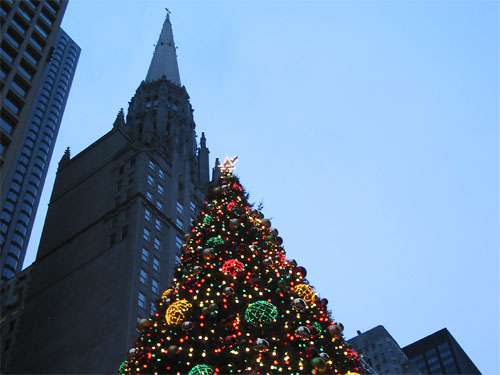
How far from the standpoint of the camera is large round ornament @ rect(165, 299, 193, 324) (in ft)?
66.1

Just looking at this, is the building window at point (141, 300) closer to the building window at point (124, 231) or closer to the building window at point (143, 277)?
the building window at point (143, 277)

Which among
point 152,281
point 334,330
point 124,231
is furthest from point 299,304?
point 124,231

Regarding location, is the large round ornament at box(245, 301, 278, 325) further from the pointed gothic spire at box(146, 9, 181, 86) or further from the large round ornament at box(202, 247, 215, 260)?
the pointed gothic spire at box(146, 9, 181, 86)

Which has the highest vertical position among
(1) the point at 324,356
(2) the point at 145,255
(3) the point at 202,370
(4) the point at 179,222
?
(4) the point at 179,222

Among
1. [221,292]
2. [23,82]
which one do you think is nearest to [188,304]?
[221,292]

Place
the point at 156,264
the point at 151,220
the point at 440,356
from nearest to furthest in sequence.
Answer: the point at 156,264
the point at 151,220
the point at 440,356

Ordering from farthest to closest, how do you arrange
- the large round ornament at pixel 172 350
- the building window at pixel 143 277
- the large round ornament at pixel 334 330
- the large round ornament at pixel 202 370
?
the building window at pixel 143 277 → the large round ornament at pixel 334 330 → the large round ornament at pixel 172 350 → the large round ornament at pixel 202 370

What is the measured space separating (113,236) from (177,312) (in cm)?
5063

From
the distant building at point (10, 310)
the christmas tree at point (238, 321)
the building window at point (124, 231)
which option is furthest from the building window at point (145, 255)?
the christmas tree at point (238, 321)

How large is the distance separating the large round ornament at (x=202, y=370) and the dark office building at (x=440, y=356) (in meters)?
156

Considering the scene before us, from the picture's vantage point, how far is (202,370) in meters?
17.9

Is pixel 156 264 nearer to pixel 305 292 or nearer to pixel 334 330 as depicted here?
pixel 305 292

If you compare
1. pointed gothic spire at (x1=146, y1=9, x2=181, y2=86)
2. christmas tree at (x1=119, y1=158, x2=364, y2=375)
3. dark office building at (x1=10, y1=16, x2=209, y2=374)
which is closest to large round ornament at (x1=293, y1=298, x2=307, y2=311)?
christmas tree at (x1=119, y1=158, x2=364, y2=375)

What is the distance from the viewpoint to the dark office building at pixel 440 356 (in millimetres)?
160500
